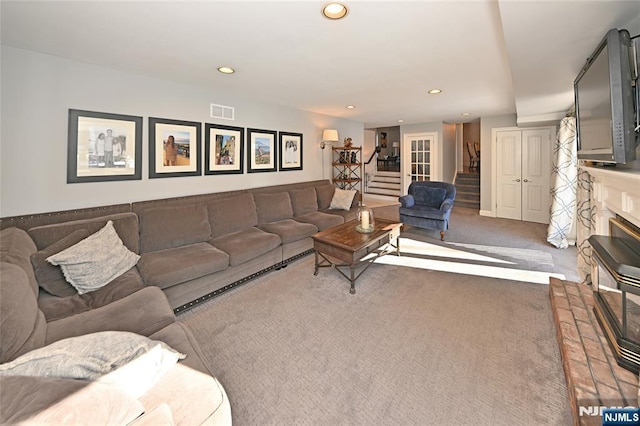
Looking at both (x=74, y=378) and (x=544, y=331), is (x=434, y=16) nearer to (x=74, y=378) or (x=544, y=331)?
(x=544, y=331)

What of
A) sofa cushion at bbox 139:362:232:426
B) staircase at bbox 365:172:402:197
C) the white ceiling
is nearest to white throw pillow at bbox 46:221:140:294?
sofa cushion at bbox 139:362:232:426

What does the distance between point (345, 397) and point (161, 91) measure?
3.57m

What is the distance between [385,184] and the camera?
30.7 feet

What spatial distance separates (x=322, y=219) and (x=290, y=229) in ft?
2.37

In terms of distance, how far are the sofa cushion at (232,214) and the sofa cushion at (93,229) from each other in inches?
33.1

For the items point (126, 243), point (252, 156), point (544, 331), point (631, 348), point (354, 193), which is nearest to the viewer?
point (631, 348)

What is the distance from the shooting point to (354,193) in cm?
502

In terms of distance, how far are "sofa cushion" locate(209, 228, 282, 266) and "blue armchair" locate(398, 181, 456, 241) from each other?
8.68 ft

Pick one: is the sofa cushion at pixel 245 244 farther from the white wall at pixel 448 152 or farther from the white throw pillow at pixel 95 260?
the white wall at pixel 448 152

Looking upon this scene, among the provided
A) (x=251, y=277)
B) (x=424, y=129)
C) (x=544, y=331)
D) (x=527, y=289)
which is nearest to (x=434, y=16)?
(x=544, y=331)

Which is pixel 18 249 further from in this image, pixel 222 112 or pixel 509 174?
pixel 509 174

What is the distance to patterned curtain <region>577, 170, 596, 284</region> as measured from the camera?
285cm

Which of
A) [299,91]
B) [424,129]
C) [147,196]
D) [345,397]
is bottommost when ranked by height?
[345,397]

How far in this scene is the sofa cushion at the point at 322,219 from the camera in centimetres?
412
